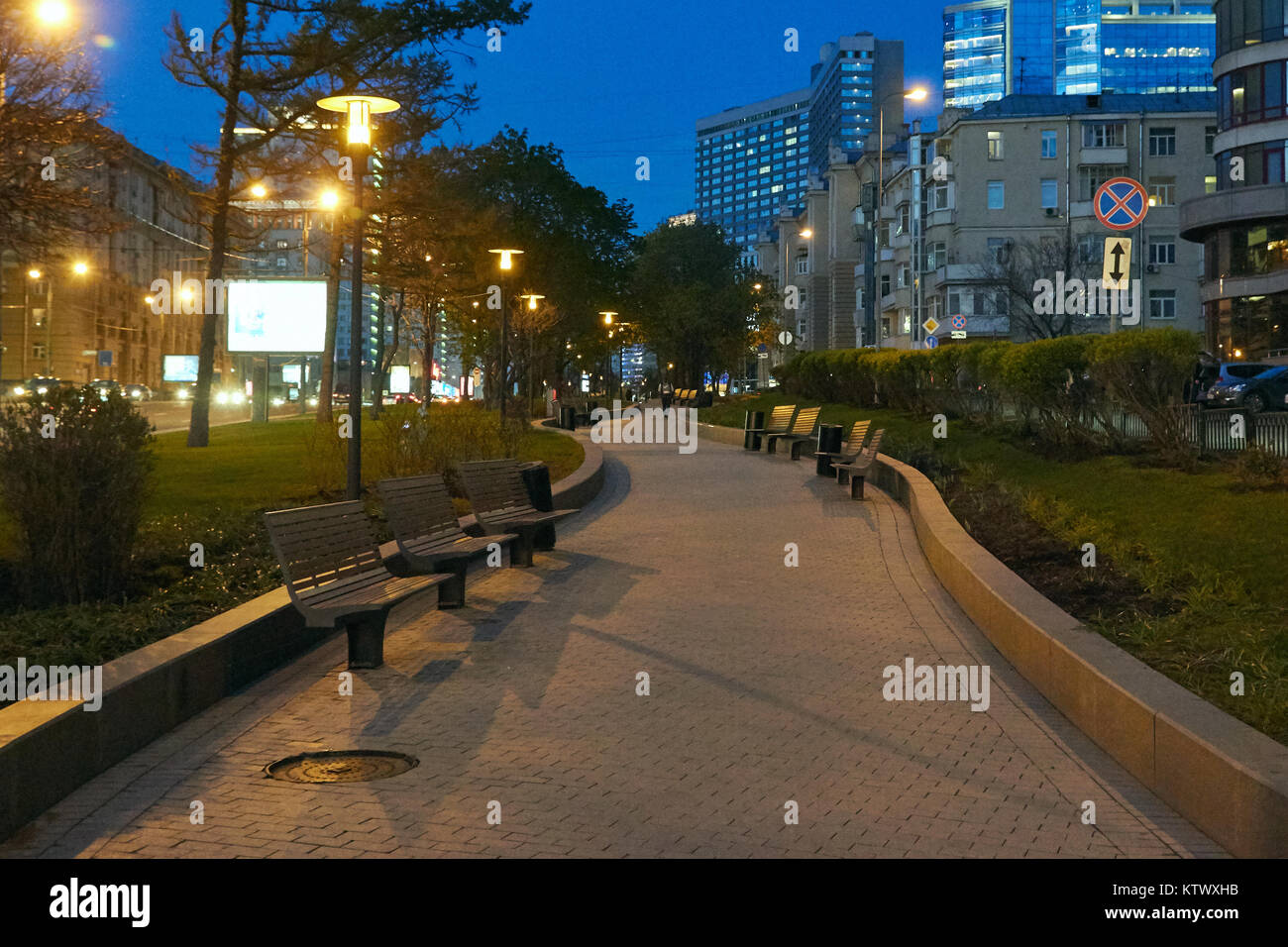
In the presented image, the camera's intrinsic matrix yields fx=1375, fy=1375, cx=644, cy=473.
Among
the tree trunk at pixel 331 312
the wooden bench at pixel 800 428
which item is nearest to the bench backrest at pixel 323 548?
the wooden bench at pixel 800 428

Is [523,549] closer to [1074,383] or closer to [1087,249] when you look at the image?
[1074,383]

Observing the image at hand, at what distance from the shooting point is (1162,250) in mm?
67938

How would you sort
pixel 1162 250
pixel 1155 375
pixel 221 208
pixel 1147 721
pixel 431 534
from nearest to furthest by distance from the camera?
pixel 1147 721 → pixel 431 534 → pixel 1155 375 → pixel 221 208 → pixel 1162 250

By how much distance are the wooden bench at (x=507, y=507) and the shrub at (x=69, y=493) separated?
312 centimetres

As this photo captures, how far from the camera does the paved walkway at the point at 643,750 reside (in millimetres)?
5320

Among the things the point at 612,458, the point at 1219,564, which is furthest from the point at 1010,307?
the point at 1219,564

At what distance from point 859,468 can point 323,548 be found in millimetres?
11783

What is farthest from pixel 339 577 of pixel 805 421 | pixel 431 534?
pixel 805 421

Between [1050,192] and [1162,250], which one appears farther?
[1050,192]

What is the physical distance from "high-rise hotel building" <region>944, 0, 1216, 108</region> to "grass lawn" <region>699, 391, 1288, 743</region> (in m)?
148

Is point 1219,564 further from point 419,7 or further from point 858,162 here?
point 858,162

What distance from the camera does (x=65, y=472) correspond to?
9.88 meters
